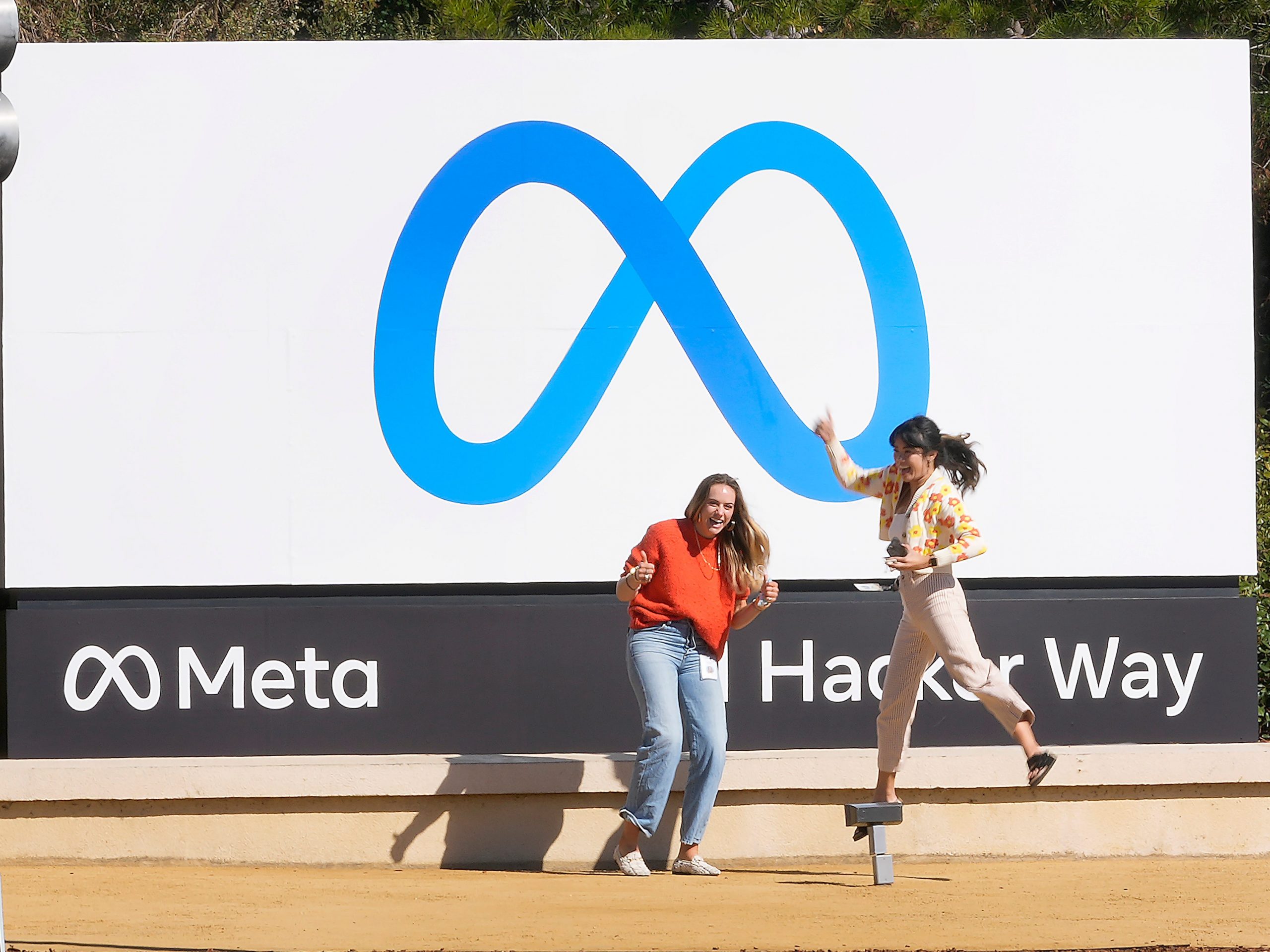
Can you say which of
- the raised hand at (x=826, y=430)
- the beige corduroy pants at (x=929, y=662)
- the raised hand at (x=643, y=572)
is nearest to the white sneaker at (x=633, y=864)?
the beige corduroy pants at (x=929, y=662)

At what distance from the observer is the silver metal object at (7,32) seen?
14.5 ft

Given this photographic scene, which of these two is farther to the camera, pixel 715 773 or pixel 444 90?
pixel 444 90

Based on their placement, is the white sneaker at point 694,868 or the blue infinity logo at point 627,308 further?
the blue infinity logo at point 627,308

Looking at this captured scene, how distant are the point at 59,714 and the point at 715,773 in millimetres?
3259

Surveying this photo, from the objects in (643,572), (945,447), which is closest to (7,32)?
→ (643,572)

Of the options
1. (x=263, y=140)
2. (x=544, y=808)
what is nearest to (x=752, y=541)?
(x=544, y=808)

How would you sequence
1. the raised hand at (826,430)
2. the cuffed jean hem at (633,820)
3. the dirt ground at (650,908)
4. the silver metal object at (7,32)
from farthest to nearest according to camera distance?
the raised hand at (826,430)
the cuffed jean hem at (633,820)
the dirt ground at (650,908)
the silver metal object at (7,32)

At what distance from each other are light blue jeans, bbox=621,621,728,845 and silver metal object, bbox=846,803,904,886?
66 centimetres

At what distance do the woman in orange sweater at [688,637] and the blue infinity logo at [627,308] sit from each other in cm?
102

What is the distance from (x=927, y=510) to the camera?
646cm

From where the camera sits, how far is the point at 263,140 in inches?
297

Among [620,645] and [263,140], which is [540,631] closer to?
[620,645]

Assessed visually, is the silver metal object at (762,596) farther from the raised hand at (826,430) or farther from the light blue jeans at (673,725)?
the raised hand at (826,430)

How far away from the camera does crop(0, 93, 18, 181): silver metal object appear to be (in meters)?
4.48
